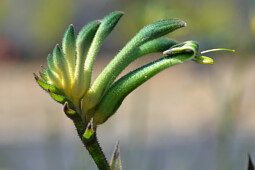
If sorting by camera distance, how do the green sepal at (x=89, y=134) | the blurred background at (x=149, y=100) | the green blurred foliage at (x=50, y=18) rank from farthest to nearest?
1. the green blurred foliage at (x=50, y=18)
2. the blurred background at (x=149, y=100)
3. the green sepal at (x=89, y=134)

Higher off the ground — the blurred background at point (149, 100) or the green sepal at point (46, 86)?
the green sepal at point (46, 86)

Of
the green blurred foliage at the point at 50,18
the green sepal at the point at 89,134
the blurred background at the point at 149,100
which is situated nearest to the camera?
the green sepal at the point at 89,134

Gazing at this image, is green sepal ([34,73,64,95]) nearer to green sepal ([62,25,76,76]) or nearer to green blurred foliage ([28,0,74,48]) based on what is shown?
green sepal ([62,25,76,76])

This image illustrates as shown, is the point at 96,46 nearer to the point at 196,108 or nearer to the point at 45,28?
the point at 196,108

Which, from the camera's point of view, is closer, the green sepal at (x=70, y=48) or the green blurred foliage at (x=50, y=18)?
the green sepal at (x=70, y=48)

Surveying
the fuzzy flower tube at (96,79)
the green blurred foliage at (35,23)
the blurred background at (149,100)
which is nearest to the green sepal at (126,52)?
the fuzzy flower tube at (96,79)

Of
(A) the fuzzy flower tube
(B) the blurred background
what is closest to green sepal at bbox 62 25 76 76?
(A) the fuzzy flower tube

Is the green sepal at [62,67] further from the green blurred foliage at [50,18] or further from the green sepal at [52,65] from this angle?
the green blurred foliage at [50,18]

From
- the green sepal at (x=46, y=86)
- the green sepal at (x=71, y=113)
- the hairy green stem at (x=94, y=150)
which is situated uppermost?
the green sepal at (x=46, y=86)
